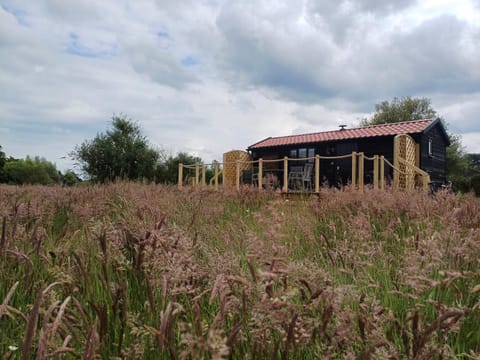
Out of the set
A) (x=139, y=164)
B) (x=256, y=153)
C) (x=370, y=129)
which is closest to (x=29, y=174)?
(x=139, y=164)

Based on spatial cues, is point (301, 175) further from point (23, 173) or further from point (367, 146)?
point (23, 173)

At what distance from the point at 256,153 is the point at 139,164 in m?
7.14

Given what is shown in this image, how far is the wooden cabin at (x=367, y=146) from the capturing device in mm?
15766

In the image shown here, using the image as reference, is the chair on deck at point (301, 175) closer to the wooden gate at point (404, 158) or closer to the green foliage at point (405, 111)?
the wooden gate at point (404, 158)

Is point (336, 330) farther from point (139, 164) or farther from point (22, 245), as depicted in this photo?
point (139, 164)

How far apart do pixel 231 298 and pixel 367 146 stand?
55.9 feet

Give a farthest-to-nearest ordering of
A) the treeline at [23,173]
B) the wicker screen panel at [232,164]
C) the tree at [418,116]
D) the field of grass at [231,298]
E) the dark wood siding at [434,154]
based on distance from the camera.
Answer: the tree at [418,116] → the treeline at [23,173] → the wicker screen panel at [232,164] → the dark wood siding at [434,154] → the field of grass at [231,298]

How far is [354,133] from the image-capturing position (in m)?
17.4

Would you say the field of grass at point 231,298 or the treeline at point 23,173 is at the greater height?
the treeline at point 23,173

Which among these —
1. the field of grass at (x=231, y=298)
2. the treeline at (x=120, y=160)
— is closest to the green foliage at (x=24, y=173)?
the treeline at (x=120, y=160)

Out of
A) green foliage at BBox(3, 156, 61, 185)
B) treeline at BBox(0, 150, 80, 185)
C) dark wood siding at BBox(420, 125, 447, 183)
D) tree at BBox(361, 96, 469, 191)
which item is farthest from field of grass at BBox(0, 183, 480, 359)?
tree at BBox(361, 96, 469, 191)

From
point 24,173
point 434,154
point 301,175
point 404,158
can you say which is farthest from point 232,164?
point 24,173

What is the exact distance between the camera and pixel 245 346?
4.03 feet

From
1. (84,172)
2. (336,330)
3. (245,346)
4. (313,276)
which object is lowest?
(245,346)
